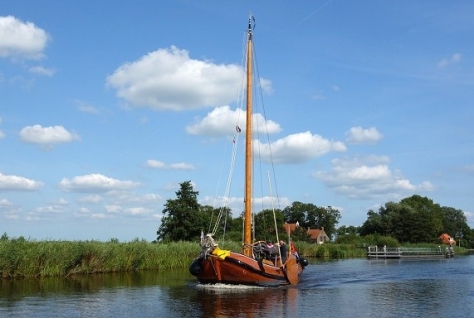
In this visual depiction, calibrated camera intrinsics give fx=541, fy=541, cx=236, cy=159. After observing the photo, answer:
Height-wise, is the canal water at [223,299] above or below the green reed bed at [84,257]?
below

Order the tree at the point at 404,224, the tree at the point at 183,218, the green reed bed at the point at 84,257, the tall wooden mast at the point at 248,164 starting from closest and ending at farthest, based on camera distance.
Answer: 1. the tall wooden mast at the point at 248,164
2. the green reed bed at the point at 84,257
3. the tree at the point at 183,218
4. the tree at the point at 404,224

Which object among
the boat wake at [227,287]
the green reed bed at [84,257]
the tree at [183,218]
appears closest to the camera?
the boat wake at [227,287]

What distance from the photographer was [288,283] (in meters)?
33.5

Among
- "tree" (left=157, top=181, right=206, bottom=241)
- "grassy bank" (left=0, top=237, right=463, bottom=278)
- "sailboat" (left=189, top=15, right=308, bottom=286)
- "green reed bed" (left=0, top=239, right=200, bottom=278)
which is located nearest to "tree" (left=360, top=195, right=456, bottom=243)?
"tree" (left=157, top=181, right=206, bottom=241)

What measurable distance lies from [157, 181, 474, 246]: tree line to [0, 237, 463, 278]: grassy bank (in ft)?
16.2

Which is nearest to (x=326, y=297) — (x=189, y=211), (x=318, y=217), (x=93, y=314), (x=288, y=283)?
(x=288, y=283)

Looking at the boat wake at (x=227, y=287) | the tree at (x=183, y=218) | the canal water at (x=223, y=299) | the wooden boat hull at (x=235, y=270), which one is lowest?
the canal water at (x=223, y=299)

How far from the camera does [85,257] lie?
136 feet

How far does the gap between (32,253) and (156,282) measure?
29.7 ft

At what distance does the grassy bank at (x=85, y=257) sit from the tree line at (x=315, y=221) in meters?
4.94

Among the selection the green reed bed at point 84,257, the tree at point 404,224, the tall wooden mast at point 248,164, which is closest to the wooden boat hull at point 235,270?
the tall wooden mast at point 248,164

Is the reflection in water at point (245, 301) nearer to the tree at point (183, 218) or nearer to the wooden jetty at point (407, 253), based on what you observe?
the tree at point (183, 218)

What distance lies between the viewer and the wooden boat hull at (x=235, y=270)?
2972 centimetres

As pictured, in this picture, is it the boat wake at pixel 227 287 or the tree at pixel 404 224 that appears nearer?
the boat wake at pixel 227 287
